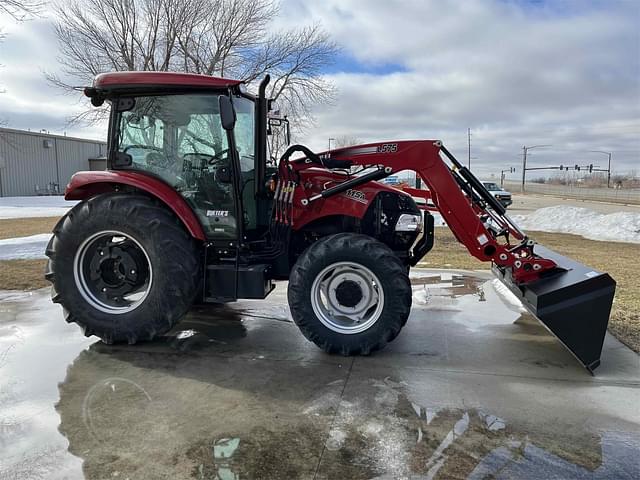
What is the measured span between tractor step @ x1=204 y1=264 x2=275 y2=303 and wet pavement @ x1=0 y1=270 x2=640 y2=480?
0.51 m

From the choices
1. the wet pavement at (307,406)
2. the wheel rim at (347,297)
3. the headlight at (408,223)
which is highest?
the headlight at (408,223)

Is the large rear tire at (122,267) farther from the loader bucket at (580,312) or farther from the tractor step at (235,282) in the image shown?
the loader bucket at (580,312)

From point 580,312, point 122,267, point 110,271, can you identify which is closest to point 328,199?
point 122,267

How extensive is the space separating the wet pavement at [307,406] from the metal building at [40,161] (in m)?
33.3

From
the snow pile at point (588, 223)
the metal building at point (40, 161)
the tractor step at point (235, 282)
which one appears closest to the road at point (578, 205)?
the snow pile at point (588, 223)

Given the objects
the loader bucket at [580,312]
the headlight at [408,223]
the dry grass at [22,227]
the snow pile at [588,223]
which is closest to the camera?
the loader bucket at [580,312]

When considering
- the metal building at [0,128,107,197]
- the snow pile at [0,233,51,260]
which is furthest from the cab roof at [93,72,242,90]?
the metal building at [0,128,107,197]

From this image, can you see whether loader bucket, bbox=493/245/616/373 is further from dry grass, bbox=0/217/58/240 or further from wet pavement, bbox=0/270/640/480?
dry grass, bbox=0/217/58/240

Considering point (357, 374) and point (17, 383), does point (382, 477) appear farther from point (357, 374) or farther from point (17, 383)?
point (17, 383)

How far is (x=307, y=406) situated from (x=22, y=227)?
15.3 m

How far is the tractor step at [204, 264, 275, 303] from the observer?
4.41 meters

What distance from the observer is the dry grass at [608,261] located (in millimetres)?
5113

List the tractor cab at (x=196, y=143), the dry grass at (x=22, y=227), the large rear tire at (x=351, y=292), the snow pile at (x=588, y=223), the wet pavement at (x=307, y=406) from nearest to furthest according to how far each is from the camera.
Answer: the wet pavement at (x=307, y=406)
the large rear tire at (x=351, y=292)
the tractor cab at (x=196, y=143)
the dry grass at (x=22, y=227)
the snow pile at (x=588, y=223)

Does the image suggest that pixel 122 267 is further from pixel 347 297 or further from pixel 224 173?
pixel 347 297
